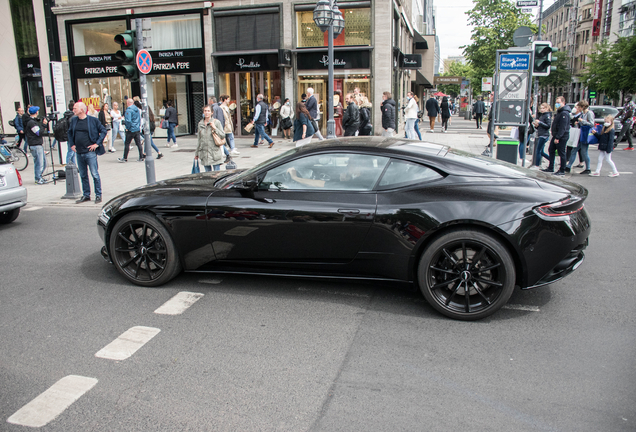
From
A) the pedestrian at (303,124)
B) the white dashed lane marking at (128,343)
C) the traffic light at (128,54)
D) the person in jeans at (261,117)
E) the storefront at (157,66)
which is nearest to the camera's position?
the white dashed lane marking at (128,343)

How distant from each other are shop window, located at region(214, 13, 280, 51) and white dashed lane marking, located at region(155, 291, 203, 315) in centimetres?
1862

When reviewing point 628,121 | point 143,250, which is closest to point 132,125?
point 143,250

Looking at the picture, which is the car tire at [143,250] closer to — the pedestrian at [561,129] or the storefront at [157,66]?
the pedestrian at [561,129]

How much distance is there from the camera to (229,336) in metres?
4.04

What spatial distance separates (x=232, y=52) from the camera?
869 inches

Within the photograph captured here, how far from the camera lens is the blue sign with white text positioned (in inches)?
458

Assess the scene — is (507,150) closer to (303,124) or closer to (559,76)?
(303,124)

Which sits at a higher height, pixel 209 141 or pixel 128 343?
pixel 209 141

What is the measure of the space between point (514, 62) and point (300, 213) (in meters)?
9.21

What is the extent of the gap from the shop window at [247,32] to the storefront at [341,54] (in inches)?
43.6

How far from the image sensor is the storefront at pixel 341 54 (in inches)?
826

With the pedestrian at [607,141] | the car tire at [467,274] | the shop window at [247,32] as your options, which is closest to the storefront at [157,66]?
the shop window at [247,32]

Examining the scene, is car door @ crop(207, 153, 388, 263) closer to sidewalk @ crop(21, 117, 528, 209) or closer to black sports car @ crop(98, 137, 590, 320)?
black sports car @ crop(98, 137, 590, 320)

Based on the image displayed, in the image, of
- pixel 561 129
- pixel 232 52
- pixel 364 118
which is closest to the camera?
pixel 561 129
